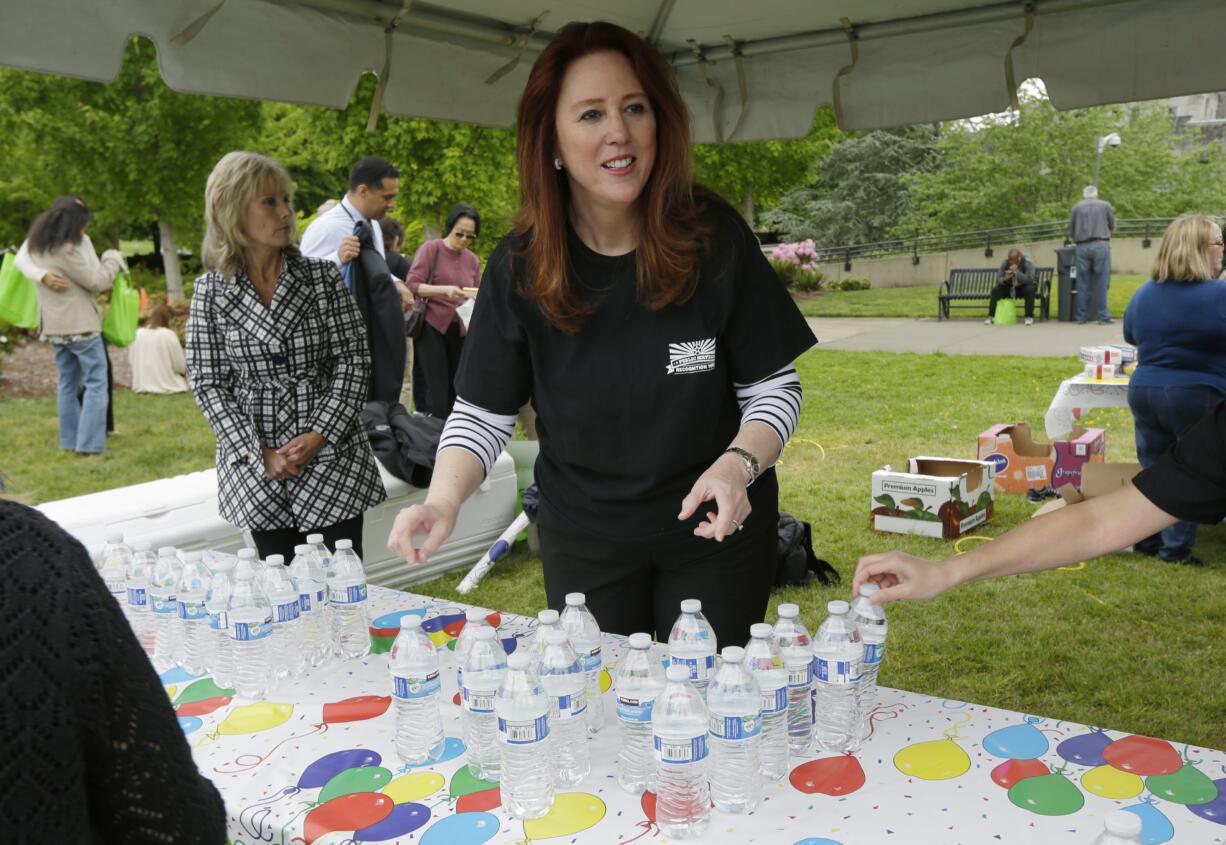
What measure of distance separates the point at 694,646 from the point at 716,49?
349cm

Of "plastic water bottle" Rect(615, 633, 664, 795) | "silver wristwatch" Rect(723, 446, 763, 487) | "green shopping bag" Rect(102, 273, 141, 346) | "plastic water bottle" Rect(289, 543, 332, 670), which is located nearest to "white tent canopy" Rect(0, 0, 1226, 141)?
"plastic water bottle" Rect(289, 543, 332, 670)

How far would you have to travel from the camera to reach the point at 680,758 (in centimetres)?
154

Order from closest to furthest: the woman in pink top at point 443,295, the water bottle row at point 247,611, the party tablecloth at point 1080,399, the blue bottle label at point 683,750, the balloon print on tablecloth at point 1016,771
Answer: the blue bottle label at point 683,750
the balloon print on tablecloth at point 1016,771
the water bottle row at point 247,611
the party tablecloth at point 1080,399
the woman in pink top at point 443,295

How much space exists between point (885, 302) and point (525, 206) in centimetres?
1984

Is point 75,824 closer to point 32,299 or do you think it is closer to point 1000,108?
point 1000,108

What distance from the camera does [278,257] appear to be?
335 centimetres

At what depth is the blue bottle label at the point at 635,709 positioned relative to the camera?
169 centimetres

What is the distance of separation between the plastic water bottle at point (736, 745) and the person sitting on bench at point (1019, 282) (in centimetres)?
1589

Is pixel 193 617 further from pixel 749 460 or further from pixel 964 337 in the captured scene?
pixel 964 337

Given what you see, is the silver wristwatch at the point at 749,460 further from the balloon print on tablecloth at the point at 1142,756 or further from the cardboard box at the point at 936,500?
the cardboard box at the point at 936,500

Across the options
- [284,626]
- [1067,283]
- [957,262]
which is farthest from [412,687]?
[957,262]

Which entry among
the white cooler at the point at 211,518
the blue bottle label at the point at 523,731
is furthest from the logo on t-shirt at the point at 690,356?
the white cooler at the point at 211,518

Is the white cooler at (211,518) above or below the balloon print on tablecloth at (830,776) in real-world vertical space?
below

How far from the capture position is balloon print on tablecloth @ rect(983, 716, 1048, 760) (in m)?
1.74
